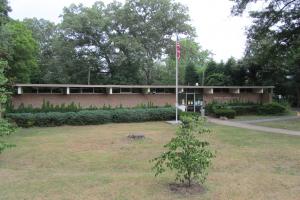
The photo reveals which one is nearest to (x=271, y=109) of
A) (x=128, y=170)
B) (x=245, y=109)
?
(x=245, y=109)

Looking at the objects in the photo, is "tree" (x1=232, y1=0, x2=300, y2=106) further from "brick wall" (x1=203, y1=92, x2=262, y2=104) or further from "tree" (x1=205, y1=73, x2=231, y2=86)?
"tree" (x1=205, y1=73, x2=231, y2=86)

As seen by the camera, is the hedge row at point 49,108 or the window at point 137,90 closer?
the hedge row at point 49,108

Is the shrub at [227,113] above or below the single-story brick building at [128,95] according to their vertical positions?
below

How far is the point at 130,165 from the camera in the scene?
1080 centimetres

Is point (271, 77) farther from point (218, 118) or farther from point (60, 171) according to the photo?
point (60, 171)

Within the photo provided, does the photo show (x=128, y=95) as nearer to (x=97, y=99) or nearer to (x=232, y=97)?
(x=97, y=99)

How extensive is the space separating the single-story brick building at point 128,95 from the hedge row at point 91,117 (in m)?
3.00

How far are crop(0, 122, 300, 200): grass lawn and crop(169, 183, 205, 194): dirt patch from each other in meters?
0.14

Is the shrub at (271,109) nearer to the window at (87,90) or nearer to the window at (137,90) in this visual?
the window at (137,90)

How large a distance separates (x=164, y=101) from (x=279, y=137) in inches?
643

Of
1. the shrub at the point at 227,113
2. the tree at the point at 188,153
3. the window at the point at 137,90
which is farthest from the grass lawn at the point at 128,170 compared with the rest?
the window at the point at 137,90

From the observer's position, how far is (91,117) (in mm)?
26500

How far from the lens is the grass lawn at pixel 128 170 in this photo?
7238 mm

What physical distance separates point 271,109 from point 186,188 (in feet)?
92.8
